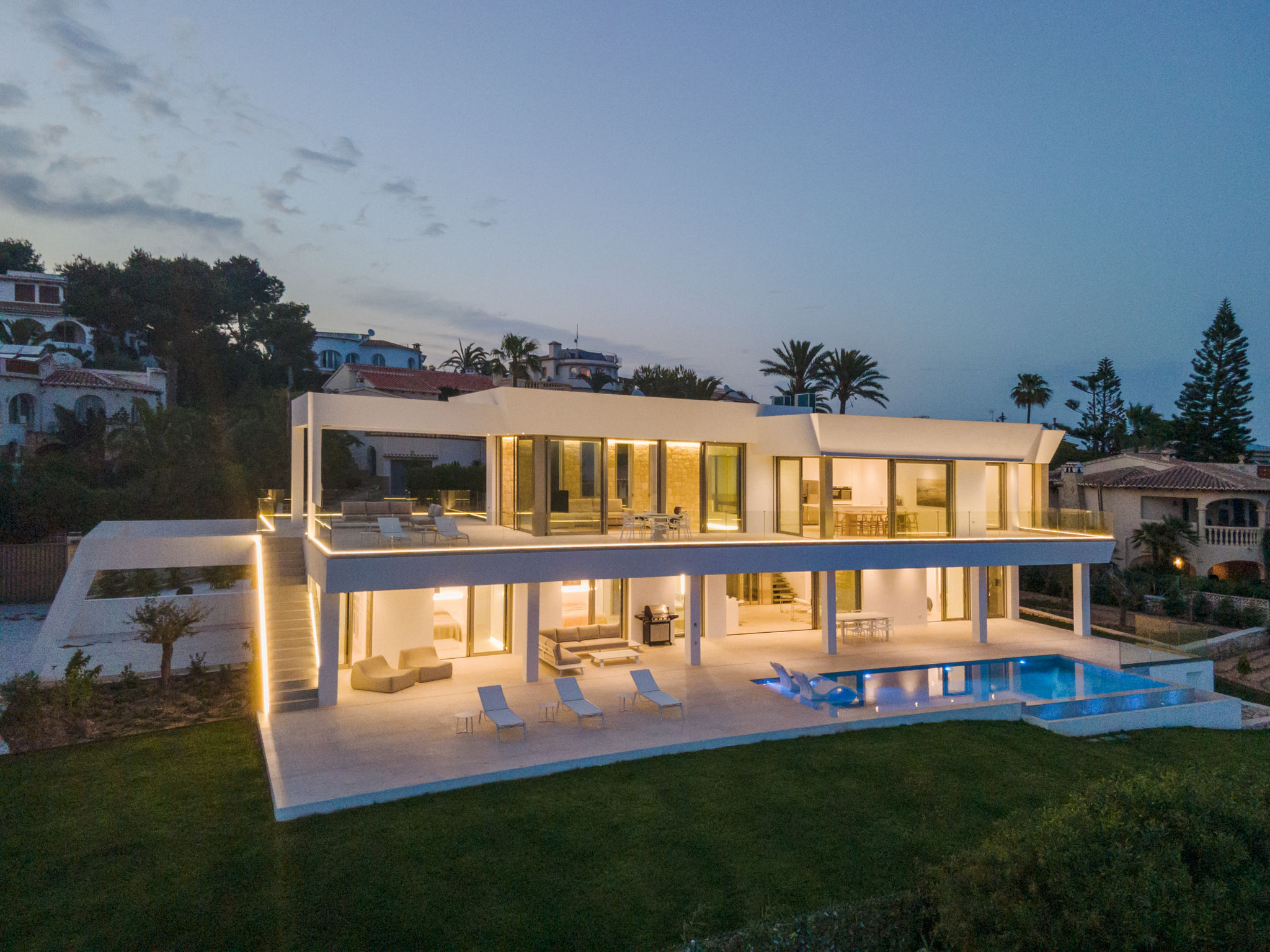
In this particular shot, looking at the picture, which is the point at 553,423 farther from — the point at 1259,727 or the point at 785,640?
the point at 1259,727

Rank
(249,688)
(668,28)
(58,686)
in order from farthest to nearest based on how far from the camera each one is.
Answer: (668,28) → (249,688) → (58,686)

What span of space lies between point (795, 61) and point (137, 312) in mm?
45065

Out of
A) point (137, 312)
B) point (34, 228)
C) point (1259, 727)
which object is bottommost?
point (1259, 727)

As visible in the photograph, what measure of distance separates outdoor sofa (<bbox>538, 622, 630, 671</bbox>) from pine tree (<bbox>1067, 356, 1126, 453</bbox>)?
173ft

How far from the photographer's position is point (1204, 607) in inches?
1139

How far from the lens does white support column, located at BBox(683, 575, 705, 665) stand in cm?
1730

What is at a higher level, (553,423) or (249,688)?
(553,423)

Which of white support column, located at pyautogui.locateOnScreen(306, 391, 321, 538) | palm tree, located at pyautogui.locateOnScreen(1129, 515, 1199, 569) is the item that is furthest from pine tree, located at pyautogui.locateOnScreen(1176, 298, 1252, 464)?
white support column, located at pyautogui.locateOnScreen(306, 391, 321, 538)

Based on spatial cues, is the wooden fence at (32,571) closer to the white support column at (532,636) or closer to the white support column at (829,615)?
the white support column at (532,636)

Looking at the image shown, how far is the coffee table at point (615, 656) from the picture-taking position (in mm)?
16906

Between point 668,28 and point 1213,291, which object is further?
point 1213,291

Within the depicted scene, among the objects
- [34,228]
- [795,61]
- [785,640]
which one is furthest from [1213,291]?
[34,228]

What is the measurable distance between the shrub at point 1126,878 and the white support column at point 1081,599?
16.1 metres

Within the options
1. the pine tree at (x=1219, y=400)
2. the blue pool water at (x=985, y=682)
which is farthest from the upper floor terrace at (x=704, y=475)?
the pine tree at (x=1219, y=400)
